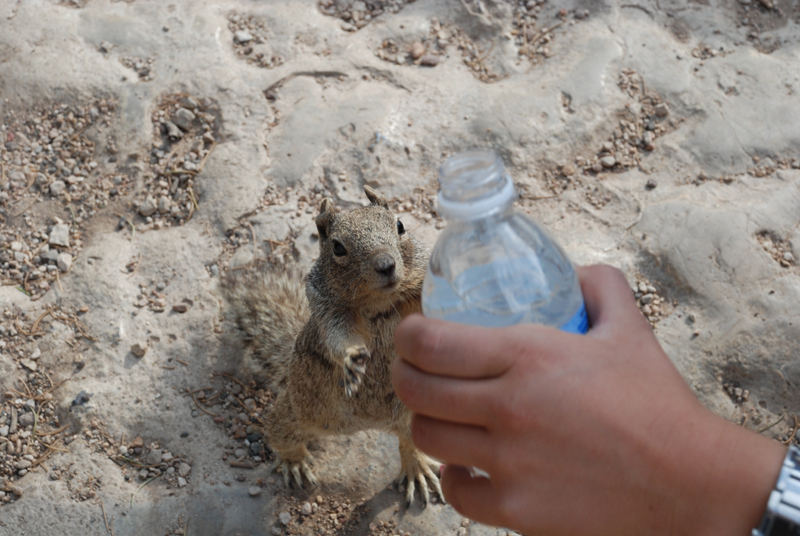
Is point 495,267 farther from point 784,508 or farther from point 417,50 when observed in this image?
point 417,50

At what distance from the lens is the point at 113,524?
358cm

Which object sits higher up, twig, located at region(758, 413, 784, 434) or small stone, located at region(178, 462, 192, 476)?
twig, located at region(758, 413, 784, 434)

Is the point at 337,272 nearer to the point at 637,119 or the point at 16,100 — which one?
the point at 637,119

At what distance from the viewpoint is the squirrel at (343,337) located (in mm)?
3240

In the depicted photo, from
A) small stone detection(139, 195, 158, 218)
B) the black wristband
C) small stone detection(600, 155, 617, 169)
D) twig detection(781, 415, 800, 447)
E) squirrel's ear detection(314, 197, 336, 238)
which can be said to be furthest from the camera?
small stone detection(600, 155, 617, 169)

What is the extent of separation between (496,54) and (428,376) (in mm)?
→ 4135

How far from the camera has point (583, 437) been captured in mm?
1591

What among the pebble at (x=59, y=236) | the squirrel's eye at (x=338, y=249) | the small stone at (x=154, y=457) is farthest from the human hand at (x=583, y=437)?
the pebble at (x=59, y=236)

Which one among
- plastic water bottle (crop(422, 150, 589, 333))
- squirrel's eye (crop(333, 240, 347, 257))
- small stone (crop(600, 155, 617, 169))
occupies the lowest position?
small stone (crop(600, 155, 617, 169))

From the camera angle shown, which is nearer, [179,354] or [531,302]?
[531,302]

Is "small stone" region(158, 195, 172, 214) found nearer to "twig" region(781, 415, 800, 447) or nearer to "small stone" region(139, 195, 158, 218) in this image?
"small stone" region(139, 195, 158, 218)

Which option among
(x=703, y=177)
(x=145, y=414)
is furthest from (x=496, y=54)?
(x=145, y=414)

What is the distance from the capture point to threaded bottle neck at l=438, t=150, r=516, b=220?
5.82 ft

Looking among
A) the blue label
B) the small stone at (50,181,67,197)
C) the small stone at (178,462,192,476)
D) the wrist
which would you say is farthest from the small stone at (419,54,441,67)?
the wrist
